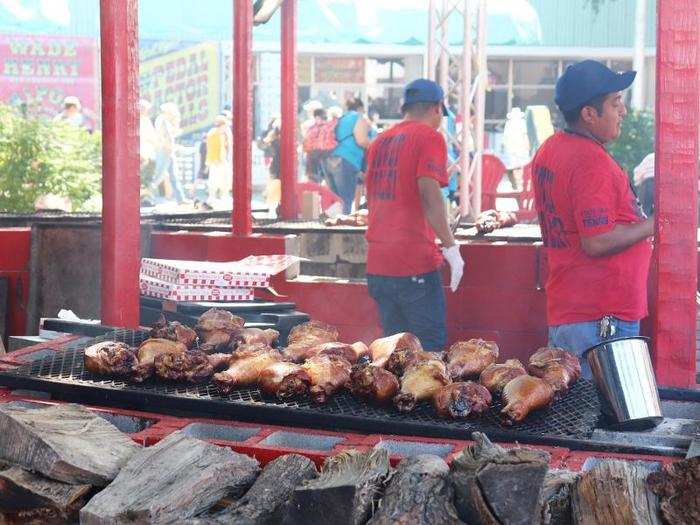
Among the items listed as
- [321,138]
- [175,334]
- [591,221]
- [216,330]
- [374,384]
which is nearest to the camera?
[374,384]

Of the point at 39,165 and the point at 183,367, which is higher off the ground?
the point at 39,165

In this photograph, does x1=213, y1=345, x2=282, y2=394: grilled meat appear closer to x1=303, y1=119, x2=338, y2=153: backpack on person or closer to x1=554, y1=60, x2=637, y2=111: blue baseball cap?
x1=554, y1=60, x2=637, y2=111: blue baseball cap

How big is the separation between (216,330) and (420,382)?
1193 millimetres

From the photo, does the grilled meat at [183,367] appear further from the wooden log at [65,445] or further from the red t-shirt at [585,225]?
the red t-shirt at [585,225]

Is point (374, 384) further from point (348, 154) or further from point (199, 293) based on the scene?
point (348, 154)

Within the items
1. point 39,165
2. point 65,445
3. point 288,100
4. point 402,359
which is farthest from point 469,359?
point 39,165

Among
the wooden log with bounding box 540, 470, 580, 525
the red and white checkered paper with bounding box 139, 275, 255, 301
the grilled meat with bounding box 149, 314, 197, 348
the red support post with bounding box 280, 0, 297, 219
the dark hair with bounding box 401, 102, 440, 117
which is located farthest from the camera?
the red support post with bounding box 280, 0, 297, 219

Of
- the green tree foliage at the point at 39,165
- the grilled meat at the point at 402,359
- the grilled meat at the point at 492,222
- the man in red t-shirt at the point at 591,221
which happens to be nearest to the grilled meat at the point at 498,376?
the grilled meat at the point at 402,359

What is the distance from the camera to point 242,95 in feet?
28.1

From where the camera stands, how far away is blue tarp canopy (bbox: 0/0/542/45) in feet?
84.4

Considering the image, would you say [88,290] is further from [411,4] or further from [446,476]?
[411,4]

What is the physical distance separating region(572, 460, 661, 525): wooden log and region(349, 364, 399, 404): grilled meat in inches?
36.2

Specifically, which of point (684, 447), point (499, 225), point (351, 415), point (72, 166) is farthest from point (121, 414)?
point (72, 166)

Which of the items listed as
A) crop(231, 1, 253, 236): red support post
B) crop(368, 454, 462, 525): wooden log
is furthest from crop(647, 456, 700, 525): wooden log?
crop(231, 1, 253, 236): red support post
